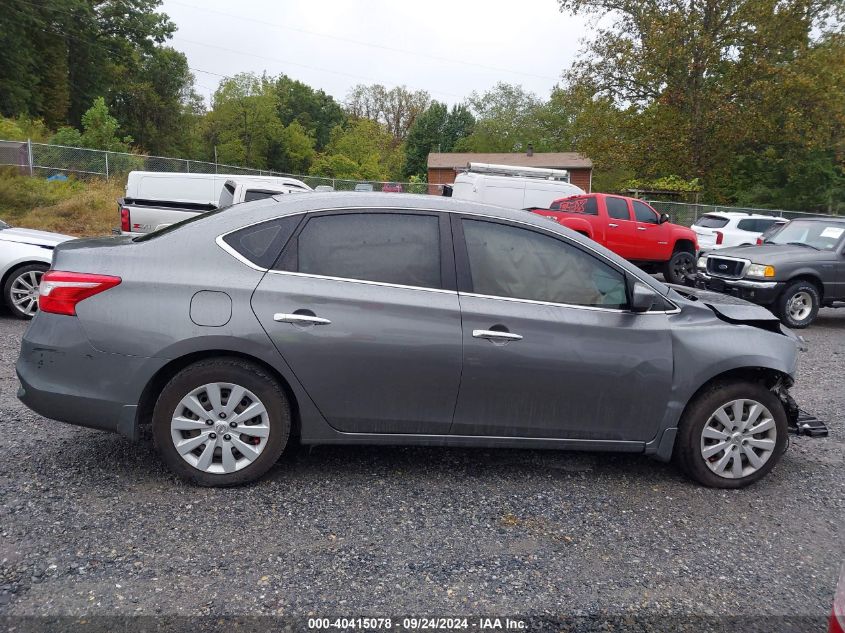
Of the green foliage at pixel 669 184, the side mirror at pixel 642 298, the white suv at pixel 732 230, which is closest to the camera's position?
the side mirror at pixel 642 298

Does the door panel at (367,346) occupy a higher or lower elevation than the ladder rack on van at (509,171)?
lower

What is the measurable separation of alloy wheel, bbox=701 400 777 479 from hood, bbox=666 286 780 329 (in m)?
0.53

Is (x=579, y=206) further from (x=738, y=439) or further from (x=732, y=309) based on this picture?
(x=738, y=439)

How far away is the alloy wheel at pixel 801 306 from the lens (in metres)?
10.0

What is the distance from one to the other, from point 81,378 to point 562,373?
8.61 ft

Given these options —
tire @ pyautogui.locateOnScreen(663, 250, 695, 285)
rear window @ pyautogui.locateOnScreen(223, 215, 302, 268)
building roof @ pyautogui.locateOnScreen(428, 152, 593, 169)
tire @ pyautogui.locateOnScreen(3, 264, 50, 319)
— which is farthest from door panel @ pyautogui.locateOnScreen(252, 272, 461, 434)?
building roof @ pyautogui.locateOnScreen(428, 152, 593, 169)

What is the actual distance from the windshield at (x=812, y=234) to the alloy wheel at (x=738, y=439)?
7.71 m

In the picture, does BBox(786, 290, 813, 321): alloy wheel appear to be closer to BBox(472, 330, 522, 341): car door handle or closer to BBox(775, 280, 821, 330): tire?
BBox(775, 280, 821, 330): tire

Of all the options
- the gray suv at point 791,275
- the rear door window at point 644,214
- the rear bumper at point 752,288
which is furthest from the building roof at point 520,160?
the rear bumper at point 752,288

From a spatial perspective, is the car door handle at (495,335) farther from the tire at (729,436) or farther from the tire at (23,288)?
the tire at (23,288)

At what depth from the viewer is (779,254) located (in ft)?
A: 33.1

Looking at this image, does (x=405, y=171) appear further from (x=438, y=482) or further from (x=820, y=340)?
(x=438, y=482)

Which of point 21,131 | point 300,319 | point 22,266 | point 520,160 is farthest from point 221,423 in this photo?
point 520,160

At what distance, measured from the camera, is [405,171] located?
243 feet
